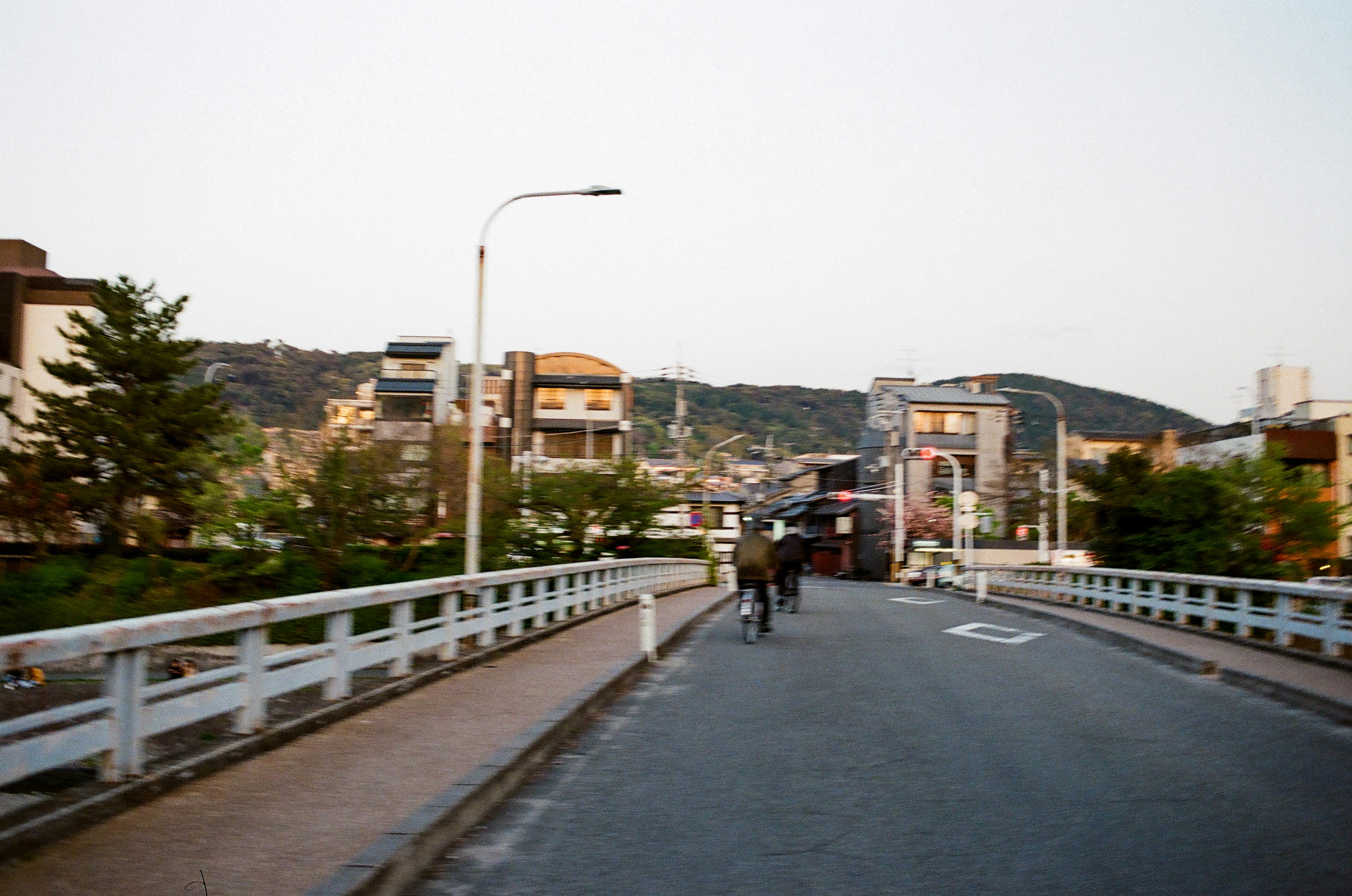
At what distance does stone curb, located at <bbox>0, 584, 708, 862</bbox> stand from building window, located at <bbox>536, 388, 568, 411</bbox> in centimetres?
6353

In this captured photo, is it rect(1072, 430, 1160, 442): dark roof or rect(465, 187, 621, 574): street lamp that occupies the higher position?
rect(1072, 430, 1160, 442): dark roof

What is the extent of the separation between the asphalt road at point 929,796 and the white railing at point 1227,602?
104 inches

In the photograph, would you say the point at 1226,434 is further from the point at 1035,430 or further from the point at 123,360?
the point at 1035,430

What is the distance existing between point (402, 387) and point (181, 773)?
209ft

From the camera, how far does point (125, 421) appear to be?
144 feet

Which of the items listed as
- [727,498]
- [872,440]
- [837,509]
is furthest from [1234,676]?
[727,498]

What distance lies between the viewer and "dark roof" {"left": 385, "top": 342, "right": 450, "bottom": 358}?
2813 inches

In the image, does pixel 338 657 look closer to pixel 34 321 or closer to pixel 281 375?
pixel 34 321

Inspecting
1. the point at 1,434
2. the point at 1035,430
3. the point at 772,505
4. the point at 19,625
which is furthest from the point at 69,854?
the point at 1035,430

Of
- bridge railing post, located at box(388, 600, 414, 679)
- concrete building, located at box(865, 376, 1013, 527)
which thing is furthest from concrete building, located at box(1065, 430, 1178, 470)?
bridge railing post, located at box(388, 600, 414, 679)

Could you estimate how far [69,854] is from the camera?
16.8ft

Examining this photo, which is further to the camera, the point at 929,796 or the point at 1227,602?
the point at 1227,602

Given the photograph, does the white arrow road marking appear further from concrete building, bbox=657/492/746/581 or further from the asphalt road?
concrete building, bbox=657/492/746/581

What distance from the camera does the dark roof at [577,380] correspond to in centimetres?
7519
